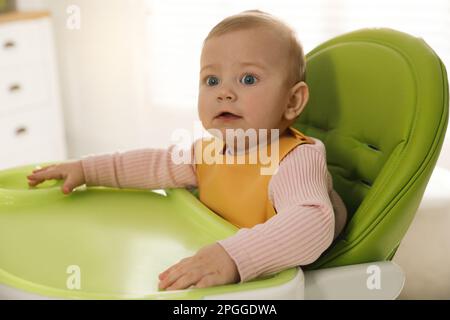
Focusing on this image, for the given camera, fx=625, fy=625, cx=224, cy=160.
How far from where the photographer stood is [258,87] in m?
0.89

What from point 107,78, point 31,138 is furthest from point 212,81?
point 107,78

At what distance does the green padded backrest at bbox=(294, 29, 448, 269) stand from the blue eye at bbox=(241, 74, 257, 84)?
17 cm

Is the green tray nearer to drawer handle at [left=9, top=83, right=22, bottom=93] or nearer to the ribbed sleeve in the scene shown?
the ribbed sleeve

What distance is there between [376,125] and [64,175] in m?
0.51

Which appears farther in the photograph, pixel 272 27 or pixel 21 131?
pixel 21 131

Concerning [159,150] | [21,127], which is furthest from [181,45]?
[159,150]

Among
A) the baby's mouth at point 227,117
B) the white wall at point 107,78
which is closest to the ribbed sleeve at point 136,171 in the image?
the baby's mouth at point 227,117

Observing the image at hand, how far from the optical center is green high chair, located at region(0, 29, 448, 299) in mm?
758

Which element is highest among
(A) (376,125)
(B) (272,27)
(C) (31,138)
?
(B) (272,27)

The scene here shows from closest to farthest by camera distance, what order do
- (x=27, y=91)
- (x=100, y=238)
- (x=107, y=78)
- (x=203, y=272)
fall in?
(x=203, y=272) → (x=100, y=238) → (x=27, y=91) → (x=107, y=78)

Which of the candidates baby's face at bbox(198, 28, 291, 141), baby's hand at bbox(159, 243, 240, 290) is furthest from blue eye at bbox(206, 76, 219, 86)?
baby's hand at bbox(159, 243, 240, 290)

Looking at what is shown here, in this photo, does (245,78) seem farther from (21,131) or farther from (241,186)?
(21,131)

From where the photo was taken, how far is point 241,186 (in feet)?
3.03

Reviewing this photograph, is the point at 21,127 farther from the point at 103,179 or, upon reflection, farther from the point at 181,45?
the point at 103,179
